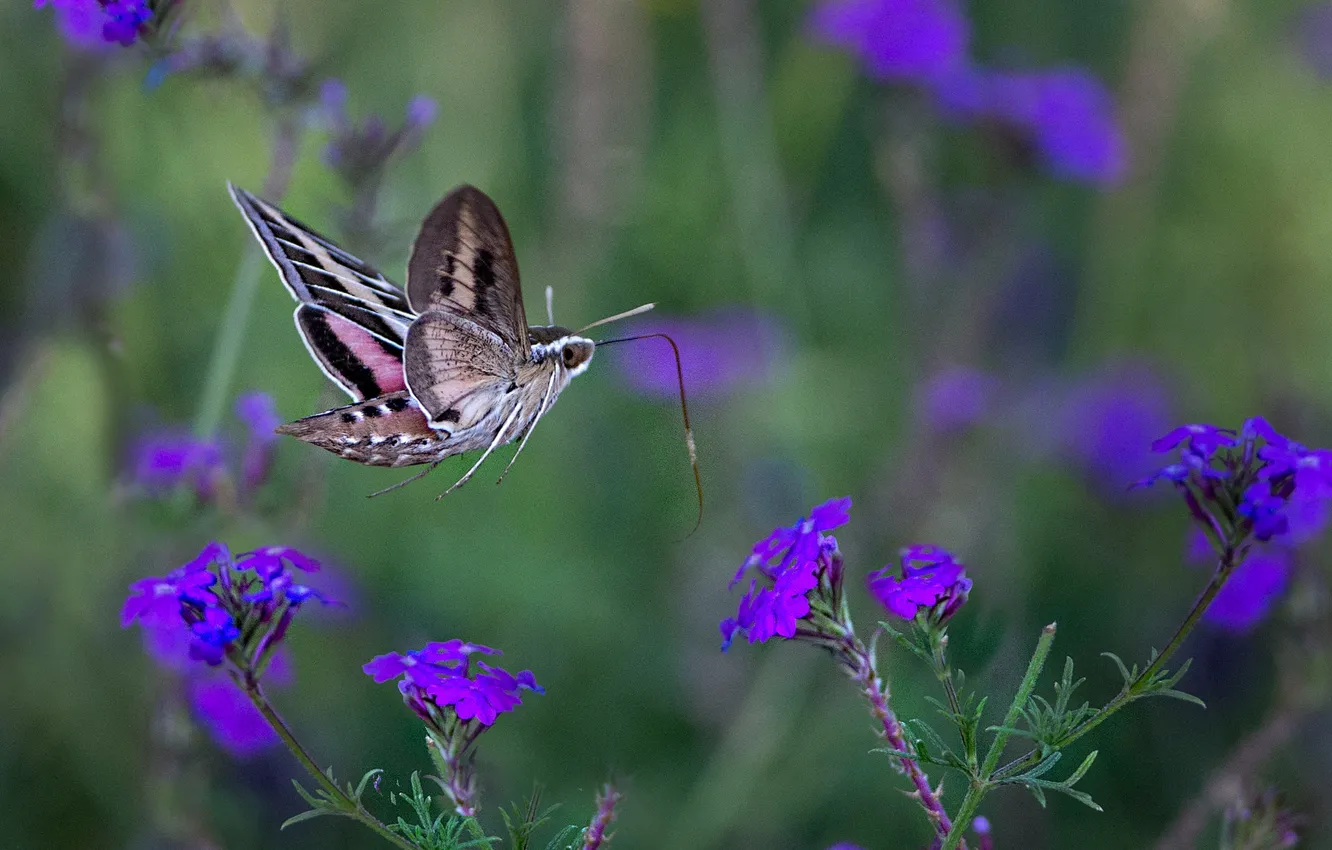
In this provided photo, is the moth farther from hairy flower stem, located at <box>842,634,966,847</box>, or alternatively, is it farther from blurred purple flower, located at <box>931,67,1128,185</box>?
blurred purple flower, located at <box>931,67,1128,185</box>

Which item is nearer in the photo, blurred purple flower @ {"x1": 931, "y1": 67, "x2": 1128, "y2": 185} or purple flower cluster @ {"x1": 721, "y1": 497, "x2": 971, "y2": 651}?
purple flower cluster @ {"x1": 721, "y1": 497, "x2": 971, "y2": 651}

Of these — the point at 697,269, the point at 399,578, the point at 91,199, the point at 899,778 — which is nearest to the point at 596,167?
the point at 697,269

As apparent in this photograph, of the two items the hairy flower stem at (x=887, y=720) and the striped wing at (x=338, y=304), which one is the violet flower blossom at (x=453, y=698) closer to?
the hairy flower stem at (x=887, y=720)

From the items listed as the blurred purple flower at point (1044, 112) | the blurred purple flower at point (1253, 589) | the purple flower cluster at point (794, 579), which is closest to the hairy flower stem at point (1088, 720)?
the purple flower cluster at point (794, 579)

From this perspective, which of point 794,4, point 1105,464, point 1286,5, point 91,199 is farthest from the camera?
A: point 1286,5

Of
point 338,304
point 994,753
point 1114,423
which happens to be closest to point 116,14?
point 338,304

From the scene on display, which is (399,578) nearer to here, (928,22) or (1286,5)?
(928,22)

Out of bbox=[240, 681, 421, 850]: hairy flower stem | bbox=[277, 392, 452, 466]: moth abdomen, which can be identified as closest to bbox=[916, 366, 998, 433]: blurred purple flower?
bbox=[277, 392, 452, 466]: moth abdomen
